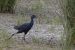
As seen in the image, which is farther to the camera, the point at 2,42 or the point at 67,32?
the point at 2,42

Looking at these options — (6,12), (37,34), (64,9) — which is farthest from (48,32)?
(6,12)

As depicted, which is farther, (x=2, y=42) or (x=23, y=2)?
(x=23, y=2)

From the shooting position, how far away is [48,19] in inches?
405

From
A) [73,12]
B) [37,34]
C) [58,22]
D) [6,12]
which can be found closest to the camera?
[73,12]

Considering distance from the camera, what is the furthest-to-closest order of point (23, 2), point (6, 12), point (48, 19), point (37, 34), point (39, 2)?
1. point (23, 2)
2. point (39, 2)
3. point (6, 12)
4. point (48, 19)
5. point (37, 34)

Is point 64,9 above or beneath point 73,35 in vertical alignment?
above

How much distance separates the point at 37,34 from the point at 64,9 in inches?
64.5

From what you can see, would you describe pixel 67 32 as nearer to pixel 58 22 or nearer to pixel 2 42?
pixel 2 42

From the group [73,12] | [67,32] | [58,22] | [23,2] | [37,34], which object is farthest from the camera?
[23,2]

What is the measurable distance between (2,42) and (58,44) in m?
1.11

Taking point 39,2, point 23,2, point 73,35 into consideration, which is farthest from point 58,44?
point 23,2

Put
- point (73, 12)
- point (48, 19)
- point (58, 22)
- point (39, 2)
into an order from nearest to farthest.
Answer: point (73, 12) < point (58, 22) < point (48, 19) < point (39, 2)

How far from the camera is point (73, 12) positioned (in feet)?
24.2

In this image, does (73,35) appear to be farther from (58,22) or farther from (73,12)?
(58,22)
